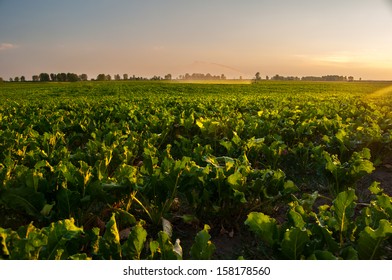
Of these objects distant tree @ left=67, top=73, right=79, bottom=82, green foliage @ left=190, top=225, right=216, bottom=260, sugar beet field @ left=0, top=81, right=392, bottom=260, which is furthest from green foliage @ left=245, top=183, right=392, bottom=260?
distant tree @ left=67, top=73, right=79, bottom=82

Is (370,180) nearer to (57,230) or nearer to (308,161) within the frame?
(308,161)

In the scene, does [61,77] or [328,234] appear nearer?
[328,234]

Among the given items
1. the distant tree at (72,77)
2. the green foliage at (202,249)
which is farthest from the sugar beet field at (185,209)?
the distant tree at (72,77)

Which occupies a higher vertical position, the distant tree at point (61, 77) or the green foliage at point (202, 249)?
the distant tree at point (61, 77)

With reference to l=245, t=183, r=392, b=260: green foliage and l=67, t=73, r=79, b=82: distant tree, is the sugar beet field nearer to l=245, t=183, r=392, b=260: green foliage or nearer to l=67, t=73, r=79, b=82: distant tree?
l=245, t=183, r=392, b=260: green foliage

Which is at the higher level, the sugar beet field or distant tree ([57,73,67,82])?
distant tree ([57,73,67,82])

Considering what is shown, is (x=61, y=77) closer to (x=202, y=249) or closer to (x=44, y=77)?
(x=44, y=77)

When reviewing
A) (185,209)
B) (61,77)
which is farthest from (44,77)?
(185,209)

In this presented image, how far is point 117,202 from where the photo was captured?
2.87 metres

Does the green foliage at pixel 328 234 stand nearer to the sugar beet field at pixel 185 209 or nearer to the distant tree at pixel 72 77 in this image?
the sugar beet field at pixel 185 209

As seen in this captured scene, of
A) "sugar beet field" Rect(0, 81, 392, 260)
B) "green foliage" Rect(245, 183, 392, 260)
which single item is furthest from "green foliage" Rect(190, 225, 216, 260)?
"green foliage" Rect(245, 183, 392, 260)

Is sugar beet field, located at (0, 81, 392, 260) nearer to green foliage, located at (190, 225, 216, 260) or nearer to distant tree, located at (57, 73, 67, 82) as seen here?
green foliage, located at (190, 225, 216, 260)

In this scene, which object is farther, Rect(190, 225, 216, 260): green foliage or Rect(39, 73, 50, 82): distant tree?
Rect(39, 73, 50, 82): distant tree

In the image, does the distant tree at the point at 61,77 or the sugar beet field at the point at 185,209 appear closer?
the sugar beet field at the point at 185,209
